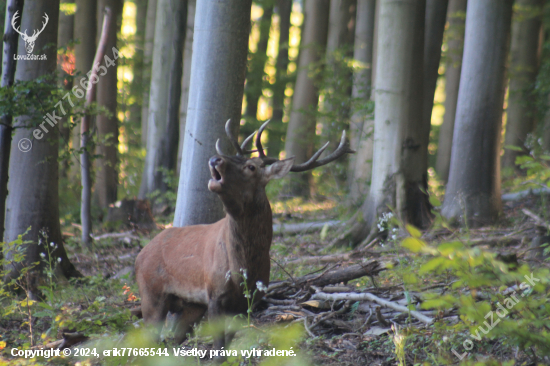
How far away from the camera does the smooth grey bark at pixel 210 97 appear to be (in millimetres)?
5531

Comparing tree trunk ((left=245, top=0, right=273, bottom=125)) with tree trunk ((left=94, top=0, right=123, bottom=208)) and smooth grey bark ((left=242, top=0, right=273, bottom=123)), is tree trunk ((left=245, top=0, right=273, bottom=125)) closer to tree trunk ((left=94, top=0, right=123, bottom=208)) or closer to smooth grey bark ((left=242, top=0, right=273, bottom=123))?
smooth grey bark ((left=242, top=0, right=273, bottom=123))

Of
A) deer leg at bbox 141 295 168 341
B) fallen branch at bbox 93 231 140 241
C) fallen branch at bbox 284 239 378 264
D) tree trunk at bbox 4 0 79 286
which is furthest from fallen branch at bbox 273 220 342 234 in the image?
deer leg at bbox 141 295 168 341

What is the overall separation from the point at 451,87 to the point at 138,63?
10.8m

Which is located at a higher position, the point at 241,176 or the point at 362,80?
the point at 362,80

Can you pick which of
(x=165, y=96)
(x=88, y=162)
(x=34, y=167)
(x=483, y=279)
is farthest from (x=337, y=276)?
(x=165, y=96)

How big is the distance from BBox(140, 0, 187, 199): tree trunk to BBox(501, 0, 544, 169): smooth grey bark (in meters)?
9.83

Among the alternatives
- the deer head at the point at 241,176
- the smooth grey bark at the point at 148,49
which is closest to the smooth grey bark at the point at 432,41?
the deer head at the point at 241,176

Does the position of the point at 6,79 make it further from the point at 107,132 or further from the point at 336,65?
the point at 336,65

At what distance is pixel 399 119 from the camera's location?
7352 mm

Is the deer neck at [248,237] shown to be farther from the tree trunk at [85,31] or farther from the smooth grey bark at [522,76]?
the smooth grey bark at [522,76]

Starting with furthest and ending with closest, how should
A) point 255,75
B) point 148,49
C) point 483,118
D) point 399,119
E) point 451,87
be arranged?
point 255,75, point 148,49, point 451,87, point 483,118, point 399,119

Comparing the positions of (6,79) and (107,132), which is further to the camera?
(107,132)

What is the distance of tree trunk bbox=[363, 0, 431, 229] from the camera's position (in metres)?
7.32

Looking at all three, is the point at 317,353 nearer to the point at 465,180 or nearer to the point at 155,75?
the point at 465,180
